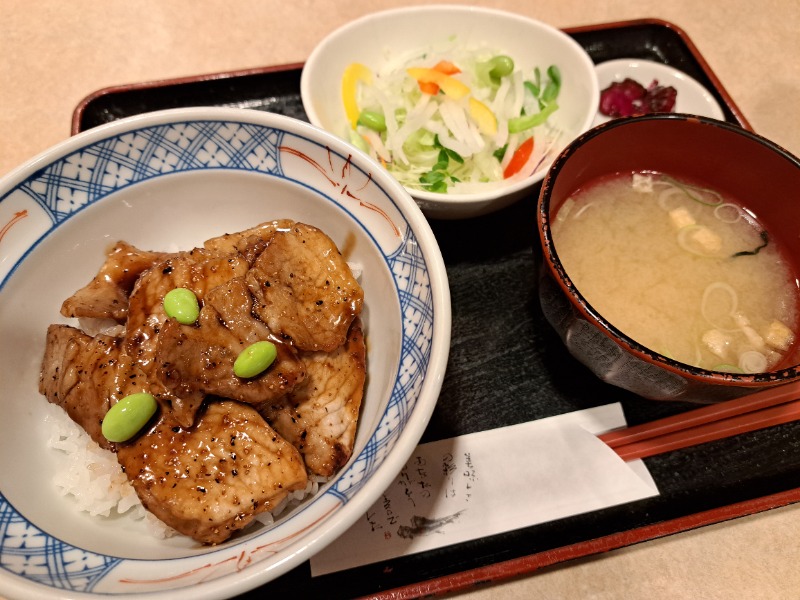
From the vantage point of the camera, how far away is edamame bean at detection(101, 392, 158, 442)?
141 centimetres

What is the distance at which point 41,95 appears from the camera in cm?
281

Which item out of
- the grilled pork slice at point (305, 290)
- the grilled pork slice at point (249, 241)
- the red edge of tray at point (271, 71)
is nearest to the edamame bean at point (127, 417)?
the grilled pork slice at point (305, 290)

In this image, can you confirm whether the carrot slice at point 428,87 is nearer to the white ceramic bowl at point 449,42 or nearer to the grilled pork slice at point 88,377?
the white ceramic bowl at point 449,42

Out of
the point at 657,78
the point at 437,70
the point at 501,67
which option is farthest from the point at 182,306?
the point at 657,78

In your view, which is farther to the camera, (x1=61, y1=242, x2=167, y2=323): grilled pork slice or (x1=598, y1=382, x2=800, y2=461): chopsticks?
(x1=598, y1=382, x2=800, y2=461): chopsticks

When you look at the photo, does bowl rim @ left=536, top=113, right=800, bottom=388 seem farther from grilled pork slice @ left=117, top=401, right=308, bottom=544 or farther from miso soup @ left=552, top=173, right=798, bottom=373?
grilled pork slice @ left=117, top=401, right=308, bottom=544

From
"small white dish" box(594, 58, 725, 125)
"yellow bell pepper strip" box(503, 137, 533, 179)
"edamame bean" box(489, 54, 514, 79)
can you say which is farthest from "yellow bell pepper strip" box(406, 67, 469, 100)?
"small white dish" box(594, 58, 725, 125)

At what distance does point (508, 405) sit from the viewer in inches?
75.9

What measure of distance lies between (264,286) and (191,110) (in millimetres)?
665

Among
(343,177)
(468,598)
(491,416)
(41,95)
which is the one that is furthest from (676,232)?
(41,95)

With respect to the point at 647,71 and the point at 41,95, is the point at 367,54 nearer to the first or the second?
the point at 647,71

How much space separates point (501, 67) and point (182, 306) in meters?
1.88

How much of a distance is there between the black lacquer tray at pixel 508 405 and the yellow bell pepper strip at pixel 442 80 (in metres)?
0.59

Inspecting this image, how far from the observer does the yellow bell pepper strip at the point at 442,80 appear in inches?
98.4
